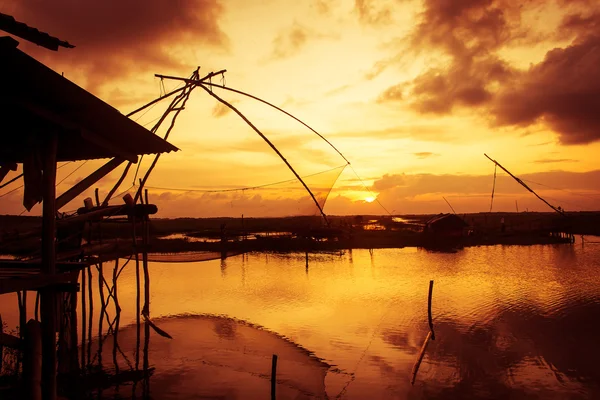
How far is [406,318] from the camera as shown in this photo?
13312 mm

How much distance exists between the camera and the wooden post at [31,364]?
3.59 meters

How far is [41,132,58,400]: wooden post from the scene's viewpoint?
3.84m

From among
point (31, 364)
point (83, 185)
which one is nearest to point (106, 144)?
point (83, 185)

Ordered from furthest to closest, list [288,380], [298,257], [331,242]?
[331,242]
[298,257]
[288,380]

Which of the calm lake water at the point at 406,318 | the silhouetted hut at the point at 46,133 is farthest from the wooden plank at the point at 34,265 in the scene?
the calm lake water at the point at 406,318

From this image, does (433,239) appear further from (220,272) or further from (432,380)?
(432,380)

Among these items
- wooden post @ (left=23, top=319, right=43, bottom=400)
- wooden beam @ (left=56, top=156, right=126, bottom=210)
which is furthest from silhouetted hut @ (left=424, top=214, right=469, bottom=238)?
wooden post @ (left=23, top=319, right=43, bottom=400)

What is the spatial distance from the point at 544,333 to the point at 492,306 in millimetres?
3212

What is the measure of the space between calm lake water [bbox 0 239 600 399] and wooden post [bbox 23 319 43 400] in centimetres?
436

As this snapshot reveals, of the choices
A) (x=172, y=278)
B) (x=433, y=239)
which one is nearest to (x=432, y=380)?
(x=172, y=278)

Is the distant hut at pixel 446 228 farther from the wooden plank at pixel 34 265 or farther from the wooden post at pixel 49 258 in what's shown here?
the wooden post at pixel 49 258

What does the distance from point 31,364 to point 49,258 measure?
2.83ft

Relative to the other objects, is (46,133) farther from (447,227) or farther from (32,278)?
(447,227)

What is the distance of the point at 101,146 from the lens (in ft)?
14.9
